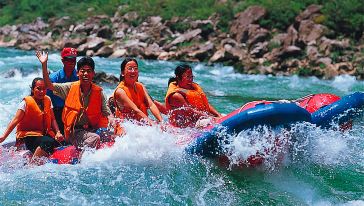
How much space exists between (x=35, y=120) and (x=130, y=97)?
1.05 meters

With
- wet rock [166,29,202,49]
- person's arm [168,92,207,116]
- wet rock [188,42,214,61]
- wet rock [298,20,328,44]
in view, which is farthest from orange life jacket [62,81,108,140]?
wet rock [166,29,202,49]

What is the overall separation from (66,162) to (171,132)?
3.84 ft

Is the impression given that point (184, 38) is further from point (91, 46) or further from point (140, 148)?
point (140, 148)

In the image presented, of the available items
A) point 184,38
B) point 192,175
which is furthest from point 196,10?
point 192,175

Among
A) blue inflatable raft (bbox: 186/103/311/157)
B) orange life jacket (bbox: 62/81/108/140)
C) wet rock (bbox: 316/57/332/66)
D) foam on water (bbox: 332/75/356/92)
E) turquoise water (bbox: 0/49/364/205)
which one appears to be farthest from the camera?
wet rock (bbox: 316/57/332/66)

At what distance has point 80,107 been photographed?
534 cm

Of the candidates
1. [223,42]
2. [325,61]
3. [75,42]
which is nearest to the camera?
[325,61]

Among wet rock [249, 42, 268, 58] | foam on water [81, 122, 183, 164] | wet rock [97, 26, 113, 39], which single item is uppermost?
foam on water [81, 122, 183, 164]

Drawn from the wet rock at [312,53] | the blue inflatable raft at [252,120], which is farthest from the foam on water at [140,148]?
the wet rock at [312,53]

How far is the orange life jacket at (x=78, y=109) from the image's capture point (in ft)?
17.5

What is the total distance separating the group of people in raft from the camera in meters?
5.26

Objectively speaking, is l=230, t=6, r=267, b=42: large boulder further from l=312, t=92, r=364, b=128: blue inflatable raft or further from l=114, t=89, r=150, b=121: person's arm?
l=114, t=89, r=150, b=121: person's arm

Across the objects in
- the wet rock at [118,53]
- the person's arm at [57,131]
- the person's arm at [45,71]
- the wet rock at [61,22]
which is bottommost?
the wet rock at [118,53]

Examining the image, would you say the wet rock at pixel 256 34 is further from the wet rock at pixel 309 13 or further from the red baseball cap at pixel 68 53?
the red baseball cap at pixel 68 53
